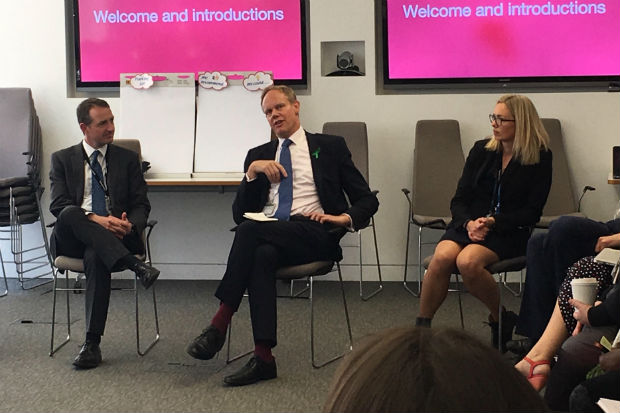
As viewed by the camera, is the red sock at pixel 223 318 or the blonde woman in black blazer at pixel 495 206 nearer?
the red sock at pixel 223 318

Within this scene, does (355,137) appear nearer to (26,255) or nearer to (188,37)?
(188,37)

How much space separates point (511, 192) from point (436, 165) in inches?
58.9

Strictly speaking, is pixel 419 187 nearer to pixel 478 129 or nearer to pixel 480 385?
pixel 478 129

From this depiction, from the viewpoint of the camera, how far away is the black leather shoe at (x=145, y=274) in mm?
3473

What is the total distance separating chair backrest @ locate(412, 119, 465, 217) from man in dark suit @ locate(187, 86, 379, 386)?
55.4 inches

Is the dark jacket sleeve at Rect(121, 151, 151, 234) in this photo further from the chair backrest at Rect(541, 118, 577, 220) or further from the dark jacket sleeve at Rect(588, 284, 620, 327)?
the chair backrest at Rect(541, 118, 577, 220)

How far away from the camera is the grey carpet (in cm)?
298

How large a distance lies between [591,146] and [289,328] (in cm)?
258

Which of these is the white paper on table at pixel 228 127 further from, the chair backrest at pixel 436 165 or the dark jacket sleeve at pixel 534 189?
the dark jacket sleeve at pixel 534 189

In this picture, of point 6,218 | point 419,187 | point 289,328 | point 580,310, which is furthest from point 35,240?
point 580,310

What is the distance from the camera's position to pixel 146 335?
12.9 ft

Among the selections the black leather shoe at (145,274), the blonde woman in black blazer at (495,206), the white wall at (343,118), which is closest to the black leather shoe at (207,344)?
the black leather shoe at (145,274)

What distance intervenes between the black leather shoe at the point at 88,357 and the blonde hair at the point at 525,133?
218cm

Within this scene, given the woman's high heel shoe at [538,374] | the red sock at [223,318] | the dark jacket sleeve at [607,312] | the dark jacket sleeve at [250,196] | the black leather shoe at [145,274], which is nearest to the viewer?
the dark jacket sleeve at [607,312]
